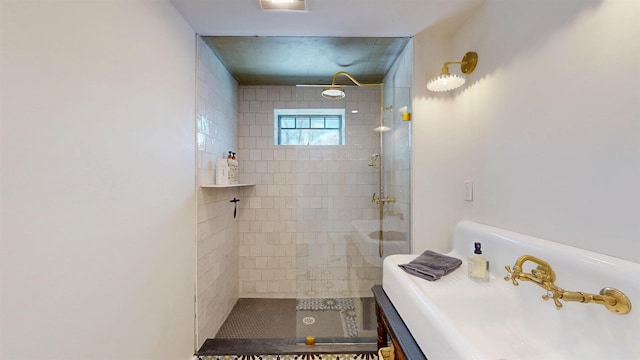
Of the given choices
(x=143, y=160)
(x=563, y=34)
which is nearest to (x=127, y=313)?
(x=143, y=160)

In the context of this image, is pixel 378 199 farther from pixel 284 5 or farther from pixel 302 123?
pixel 284 5

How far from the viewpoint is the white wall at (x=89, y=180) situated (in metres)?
0.70

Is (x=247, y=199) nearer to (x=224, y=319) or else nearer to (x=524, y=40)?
(x=224, y=319)

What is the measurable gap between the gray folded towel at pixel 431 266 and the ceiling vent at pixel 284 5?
5.08 ft

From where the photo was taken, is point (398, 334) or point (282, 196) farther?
point (282, 196)

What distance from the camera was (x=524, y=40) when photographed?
3.76 ft

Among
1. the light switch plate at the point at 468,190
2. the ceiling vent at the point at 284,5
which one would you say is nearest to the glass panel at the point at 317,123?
the ceiling vent at the point at 284,5

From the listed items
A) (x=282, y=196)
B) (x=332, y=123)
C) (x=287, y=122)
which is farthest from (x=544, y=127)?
(x=282, y=196)

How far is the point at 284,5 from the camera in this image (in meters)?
1.45

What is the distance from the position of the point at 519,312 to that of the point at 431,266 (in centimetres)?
38

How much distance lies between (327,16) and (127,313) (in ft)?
6.12

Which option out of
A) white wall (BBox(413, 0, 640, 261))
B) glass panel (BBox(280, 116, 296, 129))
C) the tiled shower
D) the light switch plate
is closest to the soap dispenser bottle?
white wall (BBox(413, 0, 640, 261))

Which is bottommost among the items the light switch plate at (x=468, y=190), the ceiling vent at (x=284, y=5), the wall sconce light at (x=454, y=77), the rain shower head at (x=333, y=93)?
the light switch plate at (x=468, y=190)

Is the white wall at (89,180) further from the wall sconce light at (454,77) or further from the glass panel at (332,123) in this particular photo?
the wall sconce light at (454,77)
